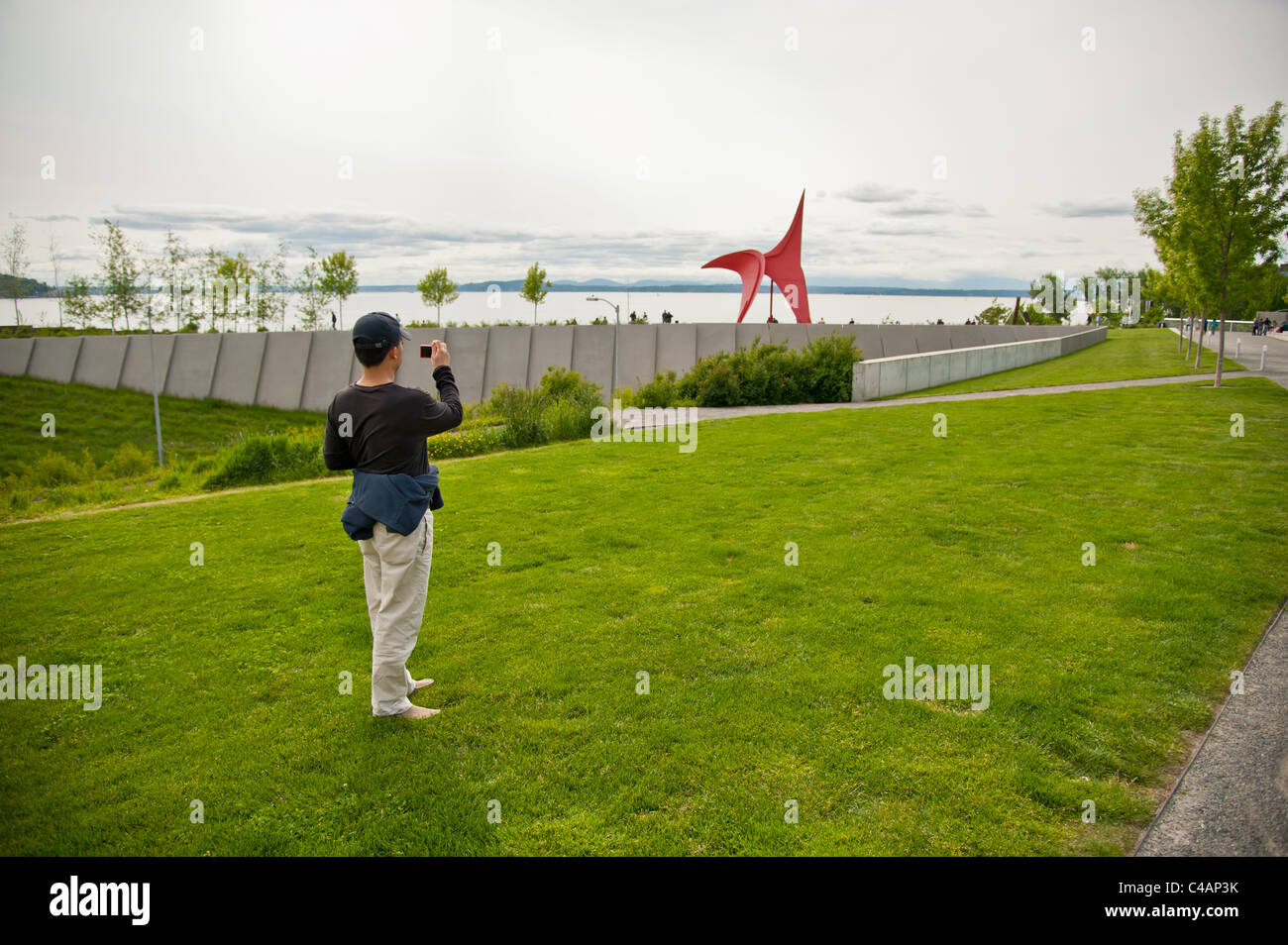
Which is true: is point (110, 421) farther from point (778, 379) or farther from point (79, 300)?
point (778, 379)

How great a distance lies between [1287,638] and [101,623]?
1057cm

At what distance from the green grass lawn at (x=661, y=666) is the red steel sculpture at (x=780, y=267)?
3511 centimetres

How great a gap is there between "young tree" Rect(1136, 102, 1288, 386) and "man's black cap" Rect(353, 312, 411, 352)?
23.3 meters

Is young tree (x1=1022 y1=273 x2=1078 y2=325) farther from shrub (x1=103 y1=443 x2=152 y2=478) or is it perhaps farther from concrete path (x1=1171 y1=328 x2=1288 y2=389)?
shrub (x1=103 y1=443 x2=152 y2=478)

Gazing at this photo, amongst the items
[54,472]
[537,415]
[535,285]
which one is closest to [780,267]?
[535,285]

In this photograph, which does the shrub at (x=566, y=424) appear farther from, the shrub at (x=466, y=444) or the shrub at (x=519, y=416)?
the shrub at (x=466, y=444)

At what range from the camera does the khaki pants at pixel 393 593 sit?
4598 mm

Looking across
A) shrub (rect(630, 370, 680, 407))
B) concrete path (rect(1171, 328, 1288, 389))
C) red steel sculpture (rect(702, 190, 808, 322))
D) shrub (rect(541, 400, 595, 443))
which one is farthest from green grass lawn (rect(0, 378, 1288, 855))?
red steel sculpture (rect(702, 190, 808, 322))

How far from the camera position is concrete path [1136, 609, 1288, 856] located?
366 centimetres

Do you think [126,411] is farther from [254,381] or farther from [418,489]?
[418,489]

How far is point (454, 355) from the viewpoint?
43781 millimetres

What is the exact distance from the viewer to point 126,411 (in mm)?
35094

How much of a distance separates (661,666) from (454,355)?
40.8 m
